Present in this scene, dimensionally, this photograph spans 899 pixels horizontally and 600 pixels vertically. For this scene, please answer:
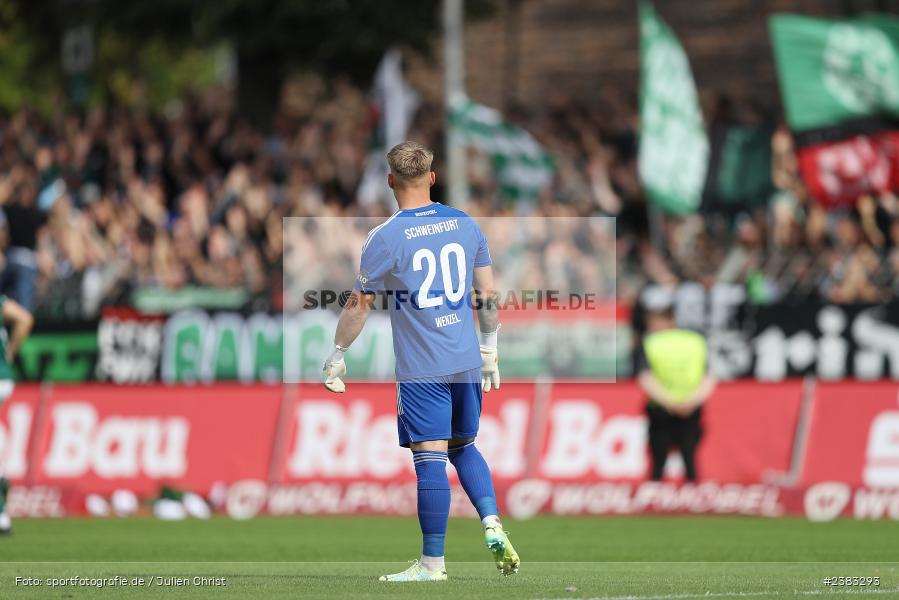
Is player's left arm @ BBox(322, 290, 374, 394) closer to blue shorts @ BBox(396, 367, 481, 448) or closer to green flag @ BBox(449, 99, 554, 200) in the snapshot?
blue shorts @ BBox(396, 367, 481, 448)

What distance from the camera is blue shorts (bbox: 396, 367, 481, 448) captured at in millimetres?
10188

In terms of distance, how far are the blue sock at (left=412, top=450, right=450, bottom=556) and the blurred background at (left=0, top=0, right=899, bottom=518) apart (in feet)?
27.2

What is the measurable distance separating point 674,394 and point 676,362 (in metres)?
0.32

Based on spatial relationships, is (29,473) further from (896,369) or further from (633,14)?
(633,14)

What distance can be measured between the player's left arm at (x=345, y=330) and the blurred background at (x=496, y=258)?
8363mm

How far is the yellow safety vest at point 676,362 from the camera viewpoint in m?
18.3

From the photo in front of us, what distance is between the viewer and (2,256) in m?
22.4

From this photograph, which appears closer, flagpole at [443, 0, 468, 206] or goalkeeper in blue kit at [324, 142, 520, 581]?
goalkeeper in blue kit at [324, 142, 520, 581]

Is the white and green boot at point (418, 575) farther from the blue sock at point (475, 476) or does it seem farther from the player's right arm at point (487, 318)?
the player's right arm at point (487, 318)

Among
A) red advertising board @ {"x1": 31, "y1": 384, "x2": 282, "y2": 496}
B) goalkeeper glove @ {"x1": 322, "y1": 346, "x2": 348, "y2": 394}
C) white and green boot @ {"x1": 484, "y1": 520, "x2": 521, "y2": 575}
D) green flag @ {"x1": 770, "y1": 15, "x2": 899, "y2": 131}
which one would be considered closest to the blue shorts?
goalkeeper glove @ {"x1": 322, "y1": 346, "x2": 348, "y2": 394}

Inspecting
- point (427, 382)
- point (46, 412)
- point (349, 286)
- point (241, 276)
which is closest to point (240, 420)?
point (46, 412)

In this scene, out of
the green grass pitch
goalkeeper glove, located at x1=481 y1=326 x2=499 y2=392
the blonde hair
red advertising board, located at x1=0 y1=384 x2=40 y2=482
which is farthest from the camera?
red advertising board, located at x1=0 y1=384 x2=40 y2=482

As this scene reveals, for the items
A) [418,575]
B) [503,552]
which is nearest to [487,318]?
[503,552]

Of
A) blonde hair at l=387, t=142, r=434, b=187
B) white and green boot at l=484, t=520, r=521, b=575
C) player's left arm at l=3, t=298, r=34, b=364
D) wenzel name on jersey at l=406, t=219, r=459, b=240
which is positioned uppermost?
blonde hair at l=387, t=142, r=434, b=187
